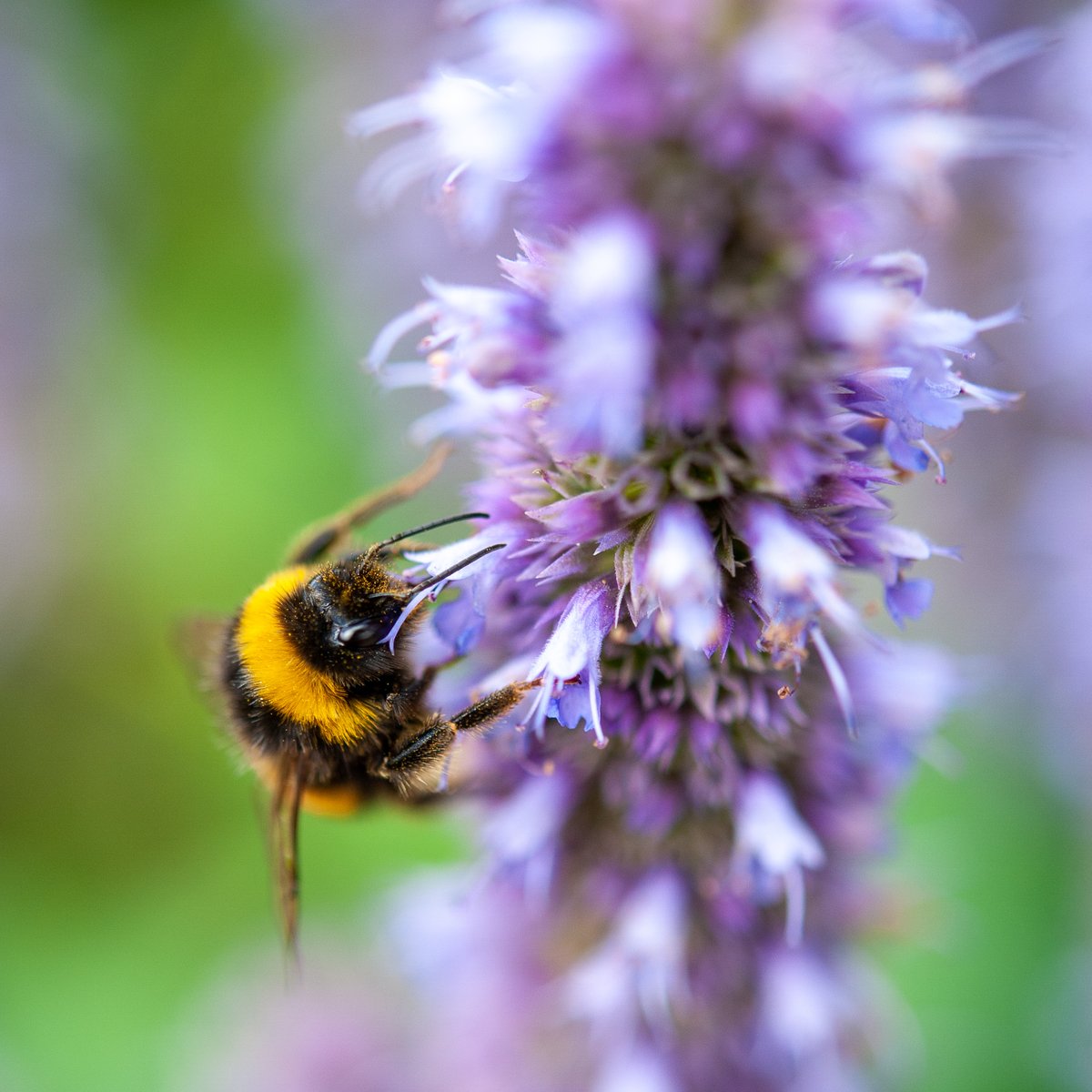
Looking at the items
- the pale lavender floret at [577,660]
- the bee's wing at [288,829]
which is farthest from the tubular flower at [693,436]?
the bee's wing at [288,829]

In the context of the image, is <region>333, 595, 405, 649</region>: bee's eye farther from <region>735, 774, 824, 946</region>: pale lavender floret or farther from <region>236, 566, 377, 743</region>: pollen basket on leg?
<region>735, 774, 824, 946</region>: pale lavender floret

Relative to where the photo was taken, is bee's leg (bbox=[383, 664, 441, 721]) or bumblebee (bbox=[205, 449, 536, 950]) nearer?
bumblebee (bbox=[205, 449, 536, 950])

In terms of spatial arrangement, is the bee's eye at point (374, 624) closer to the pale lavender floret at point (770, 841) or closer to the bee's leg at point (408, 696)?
the bee's leg at point (408, 696)

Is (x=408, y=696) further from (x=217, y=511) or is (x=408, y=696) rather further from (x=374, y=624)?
(x=217, y=511)

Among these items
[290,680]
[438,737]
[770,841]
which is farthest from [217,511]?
[770,841]

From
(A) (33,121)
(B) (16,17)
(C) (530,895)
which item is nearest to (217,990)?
(C) (530,895)

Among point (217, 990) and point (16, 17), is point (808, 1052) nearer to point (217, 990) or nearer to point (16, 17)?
point (217, 990)

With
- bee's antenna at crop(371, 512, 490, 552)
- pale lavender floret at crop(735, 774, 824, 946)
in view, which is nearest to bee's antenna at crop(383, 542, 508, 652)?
bee's antenna at crop(371, 512, 490, 552)
